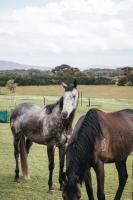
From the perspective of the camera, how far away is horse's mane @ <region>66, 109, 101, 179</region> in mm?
7184

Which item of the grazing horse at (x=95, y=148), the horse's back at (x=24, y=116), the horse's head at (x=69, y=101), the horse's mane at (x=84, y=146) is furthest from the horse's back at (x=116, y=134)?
the horse's back at (x=24, y=116)

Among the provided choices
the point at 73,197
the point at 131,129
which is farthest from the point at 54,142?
the point at 73,197

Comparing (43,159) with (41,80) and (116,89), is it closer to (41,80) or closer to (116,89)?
(116,89)

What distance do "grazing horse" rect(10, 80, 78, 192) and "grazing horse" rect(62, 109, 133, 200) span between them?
52.0 inches

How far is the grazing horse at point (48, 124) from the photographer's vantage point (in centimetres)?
980

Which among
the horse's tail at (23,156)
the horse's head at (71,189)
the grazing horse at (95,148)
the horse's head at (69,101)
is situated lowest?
the horse's tail at (23,156)

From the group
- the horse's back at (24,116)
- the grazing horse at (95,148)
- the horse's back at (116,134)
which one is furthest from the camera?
the horse's back at (24,116)

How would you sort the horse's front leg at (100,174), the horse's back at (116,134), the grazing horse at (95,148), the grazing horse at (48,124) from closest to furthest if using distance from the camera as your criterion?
the grazing horse at (95,148), the horse's front leg at (100,174), the horse's back at (116,134), the grazing horse at (48,124)

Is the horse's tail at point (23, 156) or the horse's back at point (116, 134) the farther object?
the horse's tail at point (23, 156)

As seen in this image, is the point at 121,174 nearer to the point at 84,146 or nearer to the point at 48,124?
the point at 84,146

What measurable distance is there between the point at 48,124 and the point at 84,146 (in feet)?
9.87

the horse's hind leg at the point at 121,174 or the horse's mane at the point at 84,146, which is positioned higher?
the horse's mane at the point at 84,146

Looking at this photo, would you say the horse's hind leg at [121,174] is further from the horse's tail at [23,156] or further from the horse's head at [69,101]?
the horse's tail at [23,156]

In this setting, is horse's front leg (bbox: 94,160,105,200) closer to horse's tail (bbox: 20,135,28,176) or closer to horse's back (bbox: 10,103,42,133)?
horse's back (bbox: 10,103,42,133)
